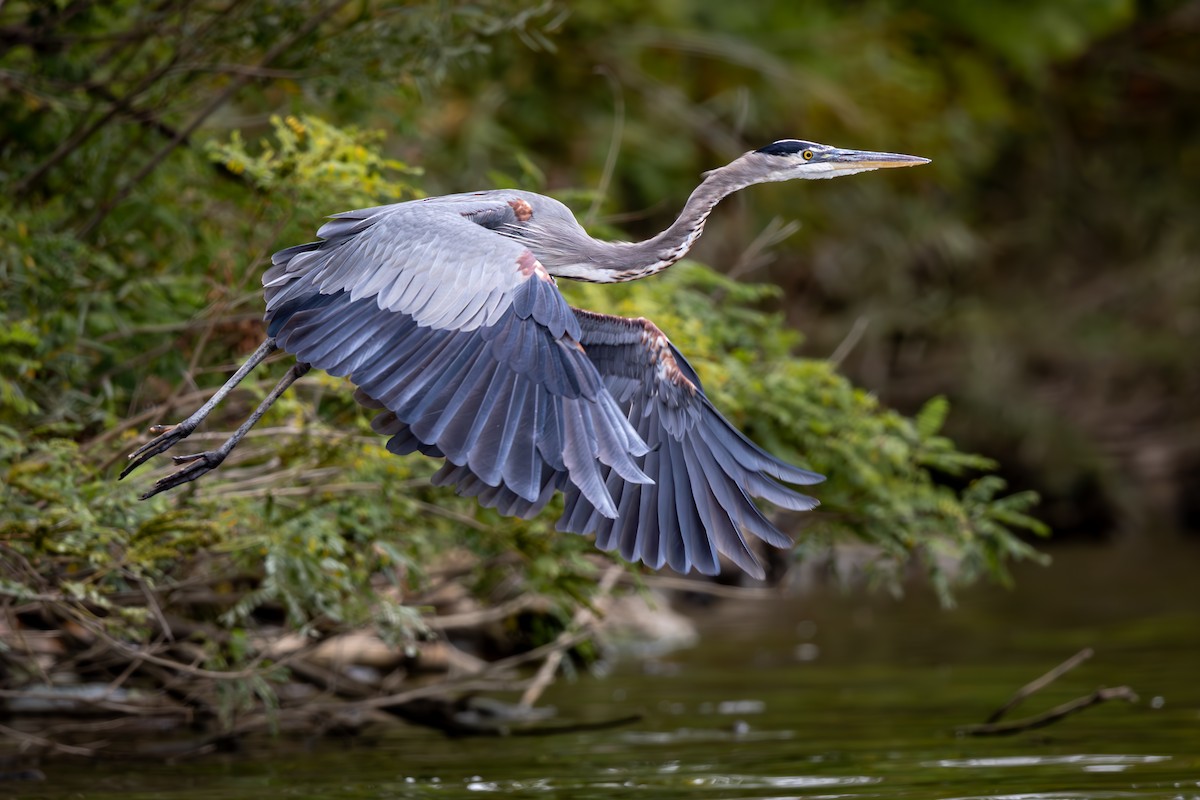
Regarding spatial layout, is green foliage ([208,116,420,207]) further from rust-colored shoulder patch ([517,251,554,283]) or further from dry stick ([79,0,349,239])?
rust-colored shoulder patch ([517,251,554,283])

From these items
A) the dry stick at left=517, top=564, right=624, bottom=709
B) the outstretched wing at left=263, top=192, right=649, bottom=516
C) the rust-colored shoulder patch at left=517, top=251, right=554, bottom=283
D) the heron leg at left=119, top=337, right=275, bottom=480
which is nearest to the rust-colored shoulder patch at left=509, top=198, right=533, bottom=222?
the outstretched wing at left=263, top=192, right=649, bottom=516

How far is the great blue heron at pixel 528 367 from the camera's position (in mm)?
5441

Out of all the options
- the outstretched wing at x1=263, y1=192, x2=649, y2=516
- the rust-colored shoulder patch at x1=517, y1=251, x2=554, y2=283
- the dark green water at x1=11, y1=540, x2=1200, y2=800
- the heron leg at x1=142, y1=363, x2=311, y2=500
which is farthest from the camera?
the dark green water at x1=11, y1=540, x2=1200, y2=800

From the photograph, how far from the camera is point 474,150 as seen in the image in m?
13.6

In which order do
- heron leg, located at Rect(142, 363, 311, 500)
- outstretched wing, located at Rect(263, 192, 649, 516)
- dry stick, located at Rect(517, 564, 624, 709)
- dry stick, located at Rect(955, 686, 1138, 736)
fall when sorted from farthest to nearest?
dry stick, located at Rect(517, 564, 624, 709), dry stick, located at Rect(955, 686, 1138, 736), heron leg, located at Rect(142, 363, 311, 500), outstretched wing, located at Rect(263, 192, 649, 516)

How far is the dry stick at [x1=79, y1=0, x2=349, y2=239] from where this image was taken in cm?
818

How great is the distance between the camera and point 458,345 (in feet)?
18.7

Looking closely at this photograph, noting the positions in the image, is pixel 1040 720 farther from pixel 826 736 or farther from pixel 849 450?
pixel 849 450

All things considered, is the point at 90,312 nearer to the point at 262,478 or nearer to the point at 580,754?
the point at 262,478

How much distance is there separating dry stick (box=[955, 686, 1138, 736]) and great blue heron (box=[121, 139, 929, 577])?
2.08 metres

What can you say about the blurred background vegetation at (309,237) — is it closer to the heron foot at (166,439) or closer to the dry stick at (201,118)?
the dry stick at (201,118)

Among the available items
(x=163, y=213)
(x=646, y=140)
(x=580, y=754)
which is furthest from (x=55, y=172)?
(x=646, y=140)

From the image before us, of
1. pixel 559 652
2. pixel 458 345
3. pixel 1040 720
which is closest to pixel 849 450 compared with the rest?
pixel 1040 720

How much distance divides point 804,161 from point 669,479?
1.43 meters
